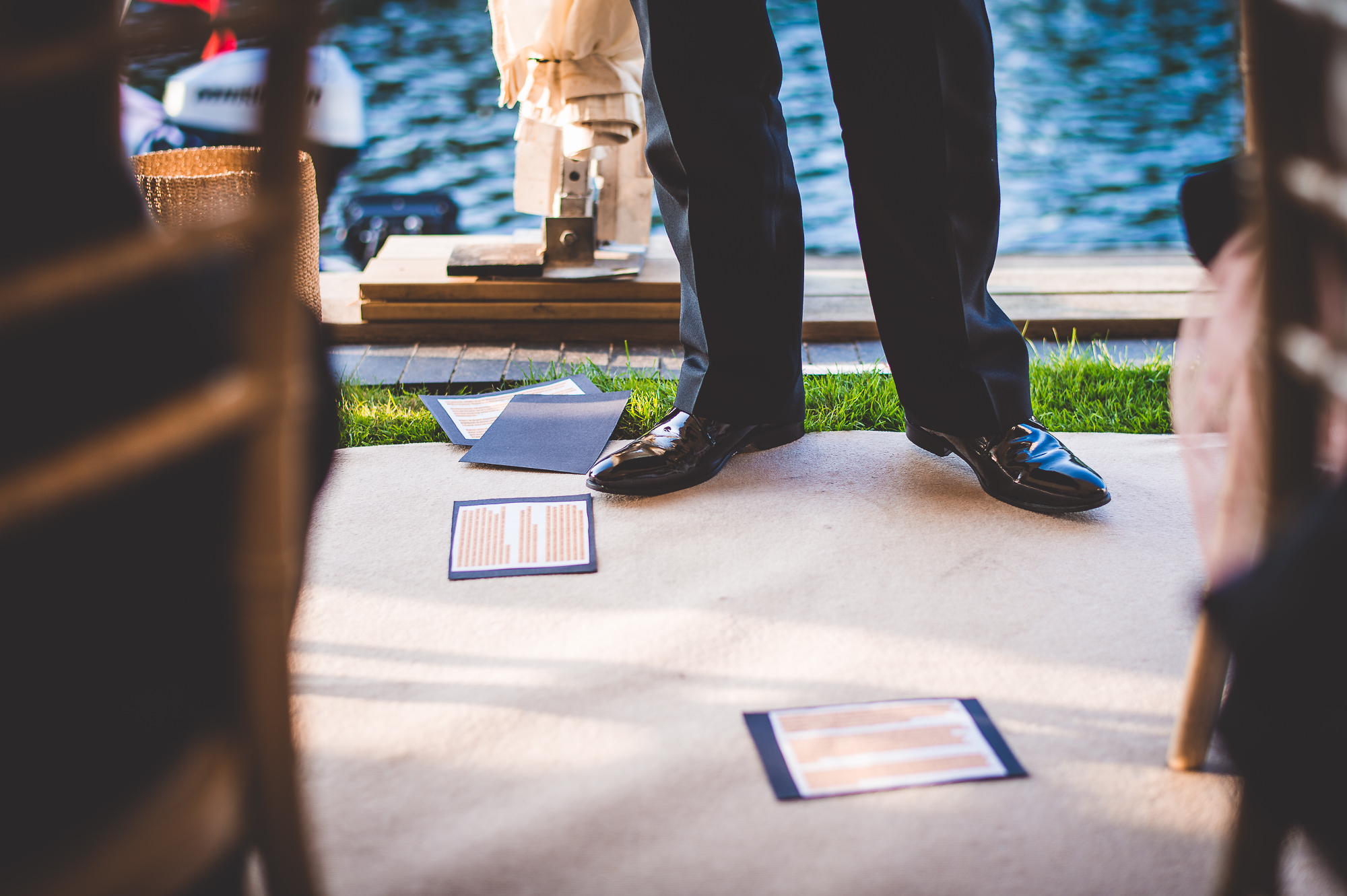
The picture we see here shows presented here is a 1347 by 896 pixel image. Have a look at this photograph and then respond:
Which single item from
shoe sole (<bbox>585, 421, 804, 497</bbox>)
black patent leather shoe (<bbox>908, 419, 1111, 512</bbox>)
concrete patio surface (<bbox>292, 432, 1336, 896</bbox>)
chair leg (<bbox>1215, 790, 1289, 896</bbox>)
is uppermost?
chair leg (<bbox>1215, 790, 1289, 896</bbox>)

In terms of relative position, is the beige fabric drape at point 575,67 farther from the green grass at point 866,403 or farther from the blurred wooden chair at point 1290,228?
the blurred wooden chair at point 1290,228

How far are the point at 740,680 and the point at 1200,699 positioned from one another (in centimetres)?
48

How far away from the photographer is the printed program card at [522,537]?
1376 millimetres

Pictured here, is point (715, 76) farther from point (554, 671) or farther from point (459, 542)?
point (554, 671)

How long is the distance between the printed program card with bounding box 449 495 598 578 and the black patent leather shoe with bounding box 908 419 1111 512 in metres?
0.64

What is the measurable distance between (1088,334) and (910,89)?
1189 millimetres

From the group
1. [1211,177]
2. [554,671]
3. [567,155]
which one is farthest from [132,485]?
[567,155]

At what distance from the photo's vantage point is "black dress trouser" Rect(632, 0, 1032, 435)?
4.57 feet

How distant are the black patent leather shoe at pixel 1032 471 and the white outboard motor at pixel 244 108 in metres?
2.93

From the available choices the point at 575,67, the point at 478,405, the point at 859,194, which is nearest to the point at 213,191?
the point at 478,405

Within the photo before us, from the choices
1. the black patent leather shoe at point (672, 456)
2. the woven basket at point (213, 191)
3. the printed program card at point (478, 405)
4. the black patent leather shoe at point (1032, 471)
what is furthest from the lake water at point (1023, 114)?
the woven basket at point (213, 191)

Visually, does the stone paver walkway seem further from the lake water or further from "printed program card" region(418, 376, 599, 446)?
the lake water

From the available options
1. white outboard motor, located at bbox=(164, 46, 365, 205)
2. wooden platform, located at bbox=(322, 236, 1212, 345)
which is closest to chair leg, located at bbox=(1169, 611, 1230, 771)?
wooden platform, located at bbox=(322, 236, 1212, 345)

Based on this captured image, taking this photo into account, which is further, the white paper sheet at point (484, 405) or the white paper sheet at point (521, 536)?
the white paper sheet at point (484, 405)
